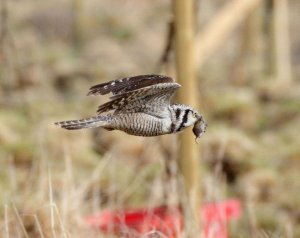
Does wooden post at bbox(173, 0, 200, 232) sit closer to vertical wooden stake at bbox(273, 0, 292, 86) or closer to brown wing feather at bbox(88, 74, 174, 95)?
brown wing feather at bbox(88, 74, 174, 95)

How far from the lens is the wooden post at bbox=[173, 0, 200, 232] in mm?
3508

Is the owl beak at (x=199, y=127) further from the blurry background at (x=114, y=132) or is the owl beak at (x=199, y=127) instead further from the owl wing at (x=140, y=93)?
the blurry background at (x=114, y=132)

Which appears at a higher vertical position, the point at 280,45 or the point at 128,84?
the point at 280,45

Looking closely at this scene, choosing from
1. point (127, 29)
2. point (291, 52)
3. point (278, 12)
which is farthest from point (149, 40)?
point (278, 12)

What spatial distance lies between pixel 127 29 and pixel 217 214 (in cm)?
1324

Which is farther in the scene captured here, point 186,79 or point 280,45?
point 280,45

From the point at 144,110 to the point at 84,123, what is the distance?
6.0 inches

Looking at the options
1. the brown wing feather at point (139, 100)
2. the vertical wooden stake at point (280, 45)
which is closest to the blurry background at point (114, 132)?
the vertical wooden stake at point (280, 45)

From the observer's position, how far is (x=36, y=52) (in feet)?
38.5

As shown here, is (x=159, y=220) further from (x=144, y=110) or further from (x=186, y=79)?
(x=144, y=110)

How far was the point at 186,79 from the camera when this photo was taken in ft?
11.6

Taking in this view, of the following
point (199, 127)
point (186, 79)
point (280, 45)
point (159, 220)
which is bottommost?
point (159, 220)

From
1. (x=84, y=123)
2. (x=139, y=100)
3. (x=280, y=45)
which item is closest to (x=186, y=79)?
(x=139, y=100)

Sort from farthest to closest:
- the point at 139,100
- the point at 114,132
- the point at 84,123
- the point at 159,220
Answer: the point at 114,132 < the point at 159,220 < the point at 139,100 < the point at 84,123
